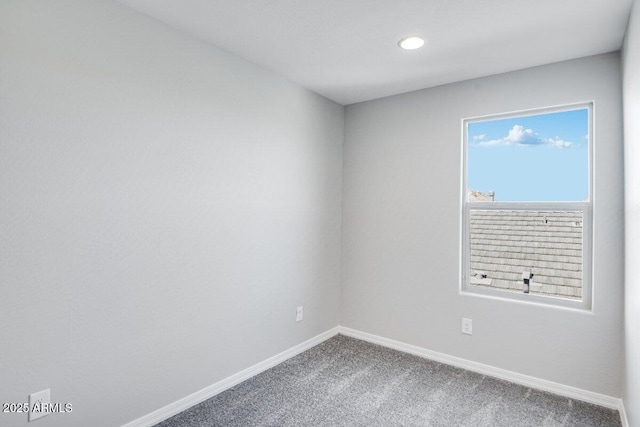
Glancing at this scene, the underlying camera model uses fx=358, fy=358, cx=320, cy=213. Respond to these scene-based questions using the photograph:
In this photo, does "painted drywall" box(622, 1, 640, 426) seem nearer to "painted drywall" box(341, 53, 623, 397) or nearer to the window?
"painted drywall" box(341, 53, 623, 397)

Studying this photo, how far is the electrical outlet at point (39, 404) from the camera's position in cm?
166

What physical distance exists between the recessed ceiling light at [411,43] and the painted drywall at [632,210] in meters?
1.07

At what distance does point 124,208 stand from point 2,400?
99cm

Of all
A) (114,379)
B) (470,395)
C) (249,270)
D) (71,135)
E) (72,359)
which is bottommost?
(470,395)

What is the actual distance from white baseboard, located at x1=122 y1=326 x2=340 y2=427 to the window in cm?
154

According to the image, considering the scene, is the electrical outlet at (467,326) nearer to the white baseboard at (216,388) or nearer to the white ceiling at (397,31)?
the white baseboard at (216,388)

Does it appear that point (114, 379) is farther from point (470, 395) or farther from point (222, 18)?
point (470, 395)

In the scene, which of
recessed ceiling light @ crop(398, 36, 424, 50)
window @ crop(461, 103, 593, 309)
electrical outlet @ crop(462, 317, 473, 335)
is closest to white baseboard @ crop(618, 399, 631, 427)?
window @ crop(461, 103, 593, 309)

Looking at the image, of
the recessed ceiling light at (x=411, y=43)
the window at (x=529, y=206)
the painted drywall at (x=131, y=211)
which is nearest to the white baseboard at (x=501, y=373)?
the window at (x=529, y=206)

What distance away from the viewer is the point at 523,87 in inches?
107

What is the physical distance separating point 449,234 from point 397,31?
166 cm

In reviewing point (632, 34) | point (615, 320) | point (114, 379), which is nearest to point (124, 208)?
point (114, 379)

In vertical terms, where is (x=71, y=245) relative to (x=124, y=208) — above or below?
below

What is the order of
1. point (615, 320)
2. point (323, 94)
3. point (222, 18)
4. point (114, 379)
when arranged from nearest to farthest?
point (114, 379), point (222, 18), point (615, 320), point (323, 94)
